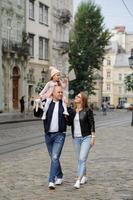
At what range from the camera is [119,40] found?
13775 centimetres

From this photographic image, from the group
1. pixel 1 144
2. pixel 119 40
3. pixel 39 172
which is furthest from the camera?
pixel 119 40

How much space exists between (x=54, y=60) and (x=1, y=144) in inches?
1709

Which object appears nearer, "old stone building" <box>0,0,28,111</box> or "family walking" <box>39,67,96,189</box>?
"family walking" <box>39,67,96,189</box>

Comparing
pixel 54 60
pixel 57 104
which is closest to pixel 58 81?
pixel 57 104

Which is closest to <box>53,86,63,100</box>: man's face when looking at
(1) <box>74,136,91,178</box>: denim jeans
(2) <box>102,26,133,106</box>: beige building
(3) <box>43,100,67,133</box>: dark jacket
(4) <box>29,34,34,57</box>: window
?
(3) <box>43,100,67,133</box>: dark jacket

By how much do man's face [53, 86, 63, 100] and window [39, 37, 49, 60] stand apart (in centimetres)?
4893

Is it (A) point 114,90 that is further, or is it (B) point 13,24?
(A) point 114,90

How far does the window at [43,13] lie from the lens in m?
58.3

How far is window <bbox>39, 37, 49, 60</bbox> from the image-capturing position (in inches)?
2302

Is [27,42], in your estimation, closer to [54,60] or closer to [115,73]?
[54,60]

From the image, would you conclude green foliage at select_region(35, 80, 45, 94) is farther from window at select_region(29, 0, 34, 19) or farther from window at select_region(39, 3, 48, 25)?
window at select_region(39, 3, 48, 25)

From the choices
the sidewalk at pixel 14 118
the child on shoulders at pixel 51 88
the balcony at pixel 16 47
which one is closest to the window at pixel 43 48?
the balcony at pixel 16 47

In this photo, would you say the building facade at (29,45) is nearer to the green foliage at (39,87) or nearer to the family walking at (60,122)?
the green foliage at (39,87)

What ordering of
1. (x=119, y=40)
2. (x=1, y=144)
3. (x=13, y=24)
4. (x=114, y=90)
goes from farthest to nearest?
(x=119, y=40) → (x=114, y=90) → (x=13, y=24) → (x=1, y=144)
